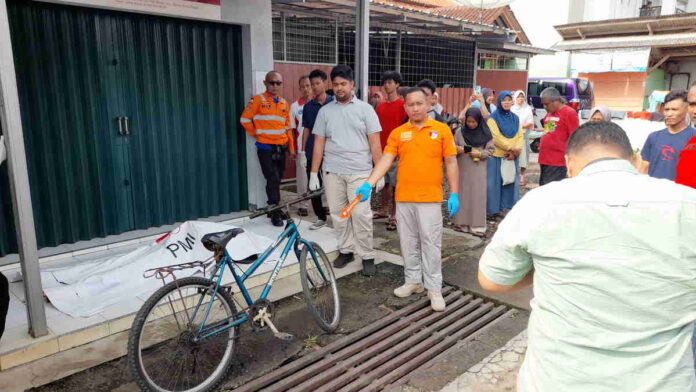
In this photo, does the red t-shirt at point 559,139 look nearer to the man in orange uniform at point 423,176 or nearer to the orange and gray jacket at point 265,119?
the man in orange uniform at point 423,176

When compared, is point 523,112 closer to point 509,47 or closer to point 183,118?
point 183,118

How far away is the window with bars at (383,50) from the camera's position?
28.5 ft

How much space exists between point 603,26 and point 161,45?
15960 mm

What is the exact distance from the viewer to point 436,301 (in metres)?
4.12

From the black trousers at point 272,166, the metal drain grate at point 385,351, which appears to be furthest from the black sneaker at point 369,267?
the black trousers at point 272,166

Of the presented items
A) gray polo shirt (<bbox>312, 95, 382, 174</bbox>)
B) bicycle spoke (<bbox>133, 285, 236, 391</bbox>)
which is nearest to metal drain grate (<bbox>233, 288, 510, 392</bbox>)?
bicycle spoke (<bbox>133, 285, 236, 391</bbox>)

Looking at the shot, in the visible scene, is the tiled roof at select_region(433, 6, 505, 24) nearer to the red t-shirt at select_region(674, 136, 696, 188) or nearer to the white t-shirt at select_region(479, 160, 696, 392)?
the red t-shirt at select_region(674, 136, 696, 188)

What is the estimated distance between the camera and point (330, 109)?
475 cm

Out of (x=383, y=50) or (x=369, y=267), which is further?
(x=383, y=50)

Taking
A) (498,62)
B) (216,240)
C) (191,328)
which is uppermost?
(498,62)

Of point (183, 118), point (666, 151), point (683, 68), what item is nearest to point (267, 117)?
point (183, 118)

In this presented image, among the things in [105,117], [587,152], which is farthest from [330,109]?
[587,152]

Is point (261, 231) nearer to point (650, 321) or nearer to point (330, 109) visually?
point (330, 109)

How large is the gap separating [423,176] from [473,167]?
7.53 ft
